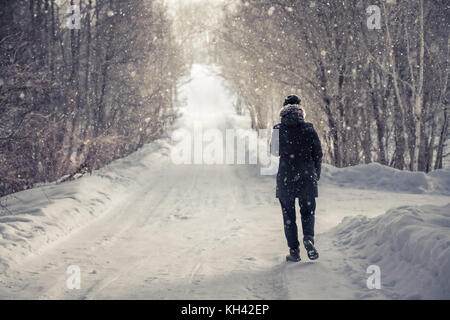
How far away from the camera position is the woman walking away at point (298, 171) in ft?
17.4

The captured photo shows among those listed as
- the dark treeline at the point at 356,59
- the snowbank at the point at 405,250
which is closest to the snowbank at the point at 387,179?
the dark treeline at the point at 356,59

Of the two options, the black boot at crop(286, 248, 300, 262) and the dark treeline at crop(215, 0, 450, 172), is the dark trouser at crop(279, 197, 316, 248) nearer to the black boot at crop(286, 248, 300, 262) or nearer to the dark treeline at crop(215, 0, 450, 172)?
the black boot at crop(286, 248, 300, 262)

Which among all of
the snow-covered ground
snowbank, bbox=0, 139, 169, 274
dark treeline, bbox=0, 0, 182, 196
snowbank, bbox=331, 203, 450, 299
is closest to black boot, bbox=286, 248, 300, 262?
the snow-covered ground

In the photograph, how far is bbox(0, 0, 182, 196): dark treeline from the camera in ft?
32.0

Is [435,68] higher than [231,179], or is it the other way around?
[435,68]

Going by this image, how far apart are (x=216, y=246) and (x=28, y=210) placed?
3914 millimetres

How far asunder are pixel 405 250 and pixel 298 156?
5.63 feet

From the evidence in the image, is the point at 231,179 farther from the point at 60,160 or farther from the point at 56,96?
the point at 56,96

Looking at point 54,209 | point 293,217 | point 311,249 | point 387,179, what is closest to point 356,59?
point 387,179

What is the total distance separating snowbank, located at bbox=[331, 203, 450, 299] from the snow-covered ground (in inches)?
0.6

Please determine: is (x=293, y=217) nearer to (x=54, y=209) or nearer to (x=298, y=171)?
(x=298, y=171)

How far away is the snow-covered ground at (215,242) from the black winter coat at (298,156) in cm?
99

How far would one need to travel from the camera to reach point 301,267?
16.9 ft
